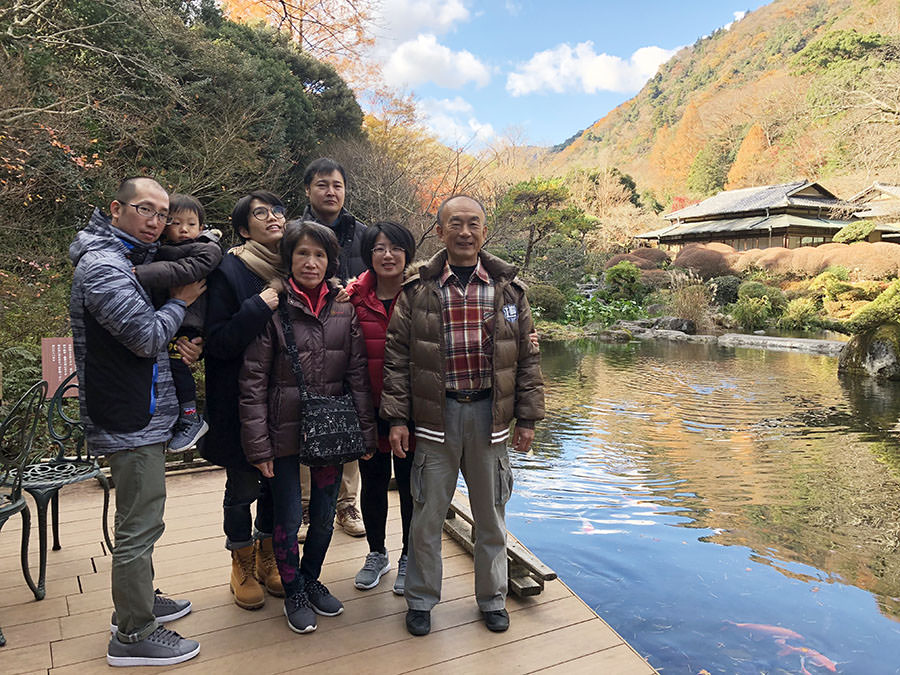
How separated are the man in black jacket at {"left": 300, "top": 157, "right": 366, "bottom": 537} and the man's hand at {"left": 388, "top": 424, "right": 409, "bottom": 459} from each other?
67 centimetres

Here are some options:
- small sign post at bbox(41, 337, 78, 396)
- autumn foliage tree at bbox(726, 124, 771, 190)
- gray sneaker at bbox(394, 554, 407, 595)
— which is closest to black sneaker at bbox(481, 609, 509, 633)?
gray sneaker at bbox(394, 554, 407, 595)

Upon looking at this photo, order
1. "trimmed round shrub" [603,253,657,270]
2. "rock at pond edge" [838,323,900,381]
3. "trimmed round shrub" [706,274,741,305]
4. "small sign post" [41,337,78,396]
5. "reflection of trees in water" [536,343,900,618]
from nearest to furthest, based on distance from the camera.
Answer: "small sign post" [41,337,78,396] < "reflection of trees in water" [536,343,900,618] < "rock at pond edge" [838,323,900,381] < "trimmed round shrub" [706,274,741,305] < "trimmed round shrub" [603,253,657,270]

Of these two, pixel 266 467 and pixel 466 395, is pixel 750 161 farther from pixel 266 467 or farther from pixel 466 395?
pixel 266 467

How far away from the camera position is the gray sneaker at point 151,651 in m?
1.61

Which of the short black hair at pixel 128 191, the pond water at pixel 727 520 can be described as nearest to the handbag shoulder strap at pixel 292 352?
the short black hair at pixel 128 191

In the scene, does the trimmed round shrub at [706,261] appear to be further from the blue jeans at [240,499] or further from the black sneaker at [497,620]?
the blue jeans at [240,499]

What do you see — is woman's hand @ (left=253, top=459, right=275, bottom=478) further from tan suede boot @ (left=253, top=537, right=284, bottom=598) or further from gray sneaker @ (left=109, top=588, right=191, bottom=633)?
gray sneaker @ (left=109, top=588, right=191, bottom=633)

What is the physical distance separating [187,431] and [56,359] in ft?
5.12

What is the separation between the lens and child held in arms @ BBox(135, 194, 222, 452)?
5.32 feet

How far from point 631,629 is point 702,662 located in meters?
0.32

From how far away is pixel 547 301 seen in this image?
1564 centimetres

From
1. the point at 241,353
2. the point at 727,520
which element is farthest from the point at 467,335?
the point at 727,520

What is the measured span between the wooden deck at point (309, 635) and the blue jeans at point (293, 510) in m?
0.18

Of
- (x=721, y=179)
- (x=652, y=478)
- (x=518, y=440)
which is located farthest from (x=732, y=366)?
(x=721, y=179)
